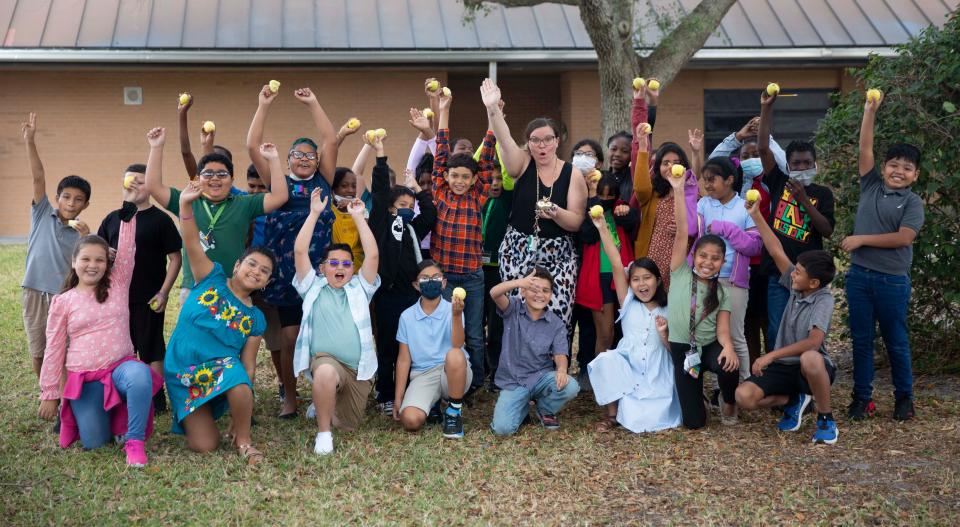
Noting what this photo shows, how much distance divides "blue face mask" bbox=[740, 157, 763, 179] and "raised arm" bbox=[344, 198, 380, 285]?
2.55m

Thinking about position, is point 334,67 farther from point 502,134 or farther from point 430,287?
point 430,287

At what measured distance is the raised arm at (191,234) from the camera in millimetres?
5465

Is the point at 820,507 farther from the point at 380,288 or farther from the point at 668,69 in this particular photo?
the point at 668,69

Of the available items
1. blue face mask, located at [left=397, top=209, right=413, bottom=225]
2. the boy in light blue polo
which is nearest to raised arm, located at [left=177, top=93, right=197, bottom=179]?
blue face mask, located at [left=397, top=209, right=413, bottom=225]

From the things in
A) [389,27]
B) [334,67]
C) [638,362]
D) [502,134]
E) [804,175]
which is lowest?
[638,362]

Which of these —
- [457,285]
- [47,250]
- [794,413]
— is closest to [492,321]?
[457,285]

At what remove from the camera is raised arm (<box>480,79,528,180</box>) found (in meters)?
6.09

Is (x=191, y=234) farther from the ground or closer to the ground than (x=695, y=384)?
farther from the ground

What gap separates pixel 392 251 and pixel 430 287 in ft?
1.35

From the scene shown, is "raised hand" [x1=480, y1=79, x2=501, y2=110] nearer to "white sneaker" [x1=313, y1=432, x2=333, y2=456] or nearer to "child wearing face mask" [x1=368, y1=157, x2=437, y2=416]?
"child wearing face mask" [x1=368, y1=157, x2=437, y2=416]

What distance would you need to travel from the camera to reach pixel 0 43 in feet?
47.2

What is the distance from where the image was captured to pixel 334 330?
5867mm

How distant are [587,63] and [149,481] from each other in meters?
11.7

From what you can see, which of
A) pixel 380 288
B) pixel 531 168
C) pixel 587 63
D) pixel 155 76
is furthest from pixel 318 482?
pixel 155 76
